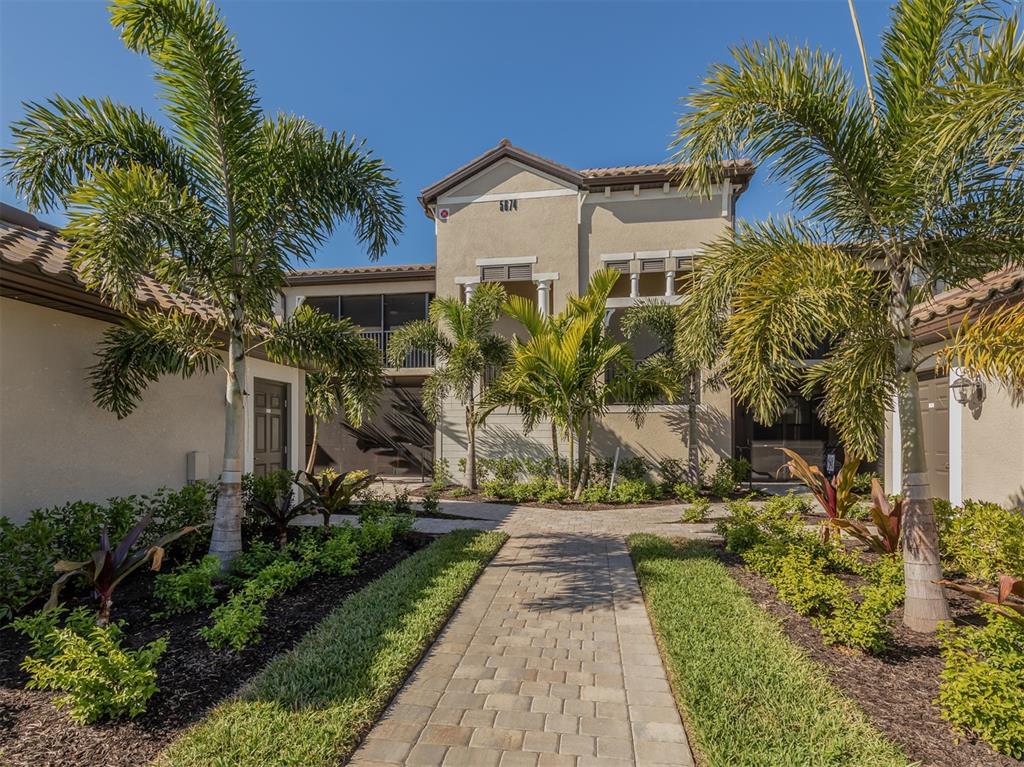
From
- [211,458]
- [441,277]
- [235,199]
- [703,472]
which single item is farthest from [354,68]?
[703,472]

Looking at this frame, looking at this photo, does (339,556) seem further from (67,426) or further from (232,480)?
(67,426)

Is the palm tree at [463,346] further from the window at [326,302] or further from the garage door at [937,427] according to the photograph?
the garage door at [937,427]

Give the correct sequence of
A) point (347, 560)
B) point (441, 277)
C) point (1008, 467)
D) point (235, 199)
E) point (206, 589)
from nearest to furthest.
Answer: point (206, 589) < point (235, 199) < point (347, 560) < point (1008, 467) < point (441, 277)

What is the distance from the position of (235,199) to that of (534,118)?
7.97m

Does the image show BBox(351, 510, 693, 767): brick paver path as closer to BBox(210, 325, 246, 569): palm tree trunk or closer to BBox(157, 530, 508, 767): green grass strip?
BBox(157, 530, 508, 767): green grass strip

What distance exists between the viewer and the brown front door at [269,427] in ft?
28.8

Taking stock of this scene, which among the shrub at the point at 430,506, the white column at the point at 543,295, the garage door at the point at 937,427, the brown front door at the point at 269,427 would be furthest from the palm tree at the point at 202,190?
Answer: the white column at the point at 543,295

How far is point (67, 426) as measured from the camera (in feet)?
17.3

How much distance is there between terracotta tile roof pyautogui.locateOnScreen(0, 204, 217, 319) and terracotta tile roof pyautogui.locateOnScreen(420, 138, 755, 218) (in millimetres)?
9265

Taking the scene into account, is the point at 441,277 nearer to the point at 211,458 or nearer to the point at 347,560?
the point at 211,458

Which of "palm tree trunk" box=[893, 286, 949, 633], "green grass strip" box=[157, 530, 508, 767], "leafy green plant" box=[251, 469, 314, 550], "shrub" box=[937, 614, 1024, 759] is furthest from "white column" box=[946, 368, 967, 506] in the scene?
"leafy green plant" box=[251, 469, 314, 550]

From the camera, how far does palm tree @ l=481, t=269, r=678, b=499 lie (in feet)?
32.8

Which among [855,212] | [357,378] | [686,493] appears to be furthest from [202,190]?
[686,493]

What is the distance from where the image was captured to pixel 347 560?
553 centimetres
